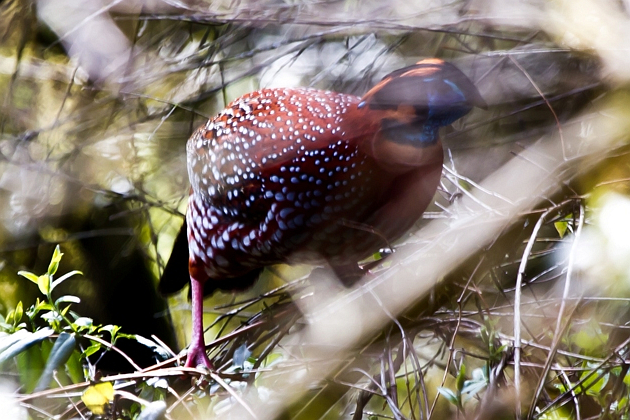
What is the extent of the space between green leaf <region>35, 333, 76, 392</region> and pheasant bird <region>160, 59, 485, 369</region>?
483 millimetres

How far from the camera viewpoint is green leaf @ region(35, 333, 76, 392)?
1243 mm

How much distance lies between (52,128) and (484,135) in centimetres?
121

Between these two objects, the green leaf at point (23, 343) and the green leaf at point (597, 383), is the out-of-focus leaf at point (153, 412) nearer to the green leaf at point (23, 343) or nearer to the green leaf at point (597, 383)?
the green leaf at point (23, 343)

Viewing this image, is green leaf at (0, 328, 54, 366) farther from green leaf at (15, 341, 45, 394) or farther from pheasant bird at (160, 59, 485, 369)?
pheasant bird at (160, 59, 485, 369)

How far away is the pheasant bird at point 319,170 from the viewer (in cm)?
147

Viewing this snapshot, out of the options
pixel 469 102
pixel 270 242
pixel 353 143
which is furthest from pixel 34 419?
pixel 469 102

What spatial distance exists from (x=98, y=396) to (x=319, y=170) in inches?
28.4

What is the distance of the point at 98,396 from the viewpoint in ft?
3.81

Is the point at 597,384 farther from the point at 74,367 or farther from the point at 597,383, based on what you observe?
the point at 74,367

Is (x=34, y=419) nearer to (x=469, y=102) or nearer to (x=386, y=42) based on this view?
(x=469, y=102)

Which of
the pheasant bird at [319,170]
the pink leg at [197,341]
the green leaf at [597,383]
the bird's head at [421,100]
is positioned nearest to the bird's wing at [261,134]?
the pheasant bird at [319,170]

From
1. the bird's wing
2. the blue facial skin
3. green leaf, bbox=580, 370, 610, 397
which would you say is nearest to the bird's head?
the blue facial skin

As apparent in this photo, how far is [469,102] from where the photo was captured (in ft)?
4.57

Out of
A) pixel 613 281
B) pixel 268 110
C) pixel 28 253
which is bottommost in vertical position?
pixel 613 281
